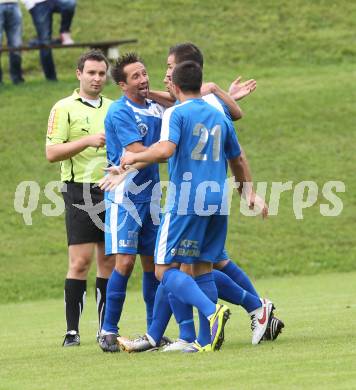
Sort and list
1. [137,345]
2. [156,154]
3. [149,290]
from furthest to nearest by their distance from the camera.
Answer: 1. [149,290]
2. [137,345]
3. [156,154]

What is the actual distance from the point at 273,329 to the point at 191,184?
4.28 ft

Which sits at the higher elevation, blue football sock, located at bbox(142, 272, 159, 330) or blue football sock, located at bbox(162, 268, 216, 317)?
blue football sock, located at bbox(162, 268, 216, 317)

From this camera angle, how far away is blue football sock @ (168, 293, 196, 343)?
8.25 meters

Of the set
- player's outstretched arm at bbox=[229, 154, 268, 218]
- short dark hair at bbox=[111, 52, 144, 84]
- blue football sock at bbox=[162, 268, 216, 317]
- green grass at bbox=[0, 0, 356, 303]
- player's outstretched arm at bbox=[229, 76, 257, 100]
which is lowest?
green grass at bbox=[0, 0, 356, 303]

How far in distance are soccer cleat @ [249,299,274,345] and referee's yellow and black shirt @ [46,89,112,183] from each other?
174 cm

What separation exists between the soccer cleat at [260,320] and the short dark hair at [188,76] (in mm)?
1693

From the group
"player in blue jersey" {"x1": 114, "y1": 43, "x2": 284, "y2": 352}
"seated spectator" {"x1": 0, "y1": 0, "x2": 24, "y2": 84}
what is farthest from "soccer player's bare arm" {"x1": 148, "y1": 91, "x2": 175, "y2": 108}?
"seated spectator" {"x1": 0, "y1": 0, "x2": 24, "y2": 84}

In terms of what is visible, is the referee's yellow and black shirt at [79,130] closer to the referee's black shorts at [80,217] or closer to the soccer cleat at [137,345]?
the referee's black shorts at [80,217]

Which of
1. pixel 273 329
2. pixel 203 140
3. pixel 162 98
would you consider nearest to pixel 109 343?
pixel 273 329

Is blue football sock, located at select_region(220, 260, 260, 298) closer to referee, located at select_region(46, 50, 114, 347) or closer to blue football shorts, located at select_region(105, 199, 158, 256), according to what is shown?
blue football shorts, located at select_region(105, 199, 158, 256)

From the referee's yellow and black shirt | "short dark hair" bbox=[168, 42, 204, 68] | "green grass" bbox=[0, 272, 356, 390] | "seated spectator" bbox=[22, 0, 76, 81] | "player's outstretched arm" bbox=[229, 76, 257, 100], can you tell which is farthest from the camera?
"seated spectator" bbox=[22, 0, 76, 81]

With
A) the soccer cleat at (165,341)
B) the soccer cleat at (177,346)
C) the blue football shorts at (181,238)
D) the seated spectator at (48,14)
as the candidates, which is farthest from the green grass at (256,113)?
the blue football shorts at (181,238)

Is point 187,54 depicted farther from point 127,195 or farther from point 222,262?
point 222,262

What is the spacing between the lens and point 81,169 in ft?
31.1
